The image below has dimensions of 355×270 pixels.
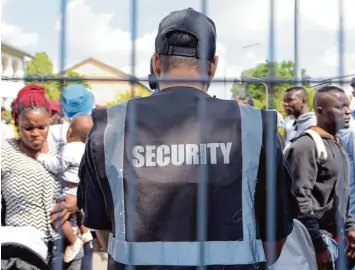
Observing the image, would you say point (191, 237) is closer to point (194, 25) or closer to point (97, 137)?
Result: point (97, 137)

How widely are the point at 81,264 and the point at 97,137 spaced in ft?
6.06

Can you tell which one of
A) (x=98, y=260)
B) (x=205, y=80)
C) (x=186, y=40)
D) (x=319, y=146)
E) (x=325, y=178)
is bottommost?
(x=98, y=260)

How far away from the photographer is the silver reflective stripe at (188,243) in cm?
165

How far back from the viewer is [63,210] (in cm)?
312

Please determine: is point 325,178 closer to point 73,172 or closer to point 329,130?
point 329,130

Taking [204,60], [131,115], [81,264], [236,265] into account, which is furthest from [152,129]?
[81,264]

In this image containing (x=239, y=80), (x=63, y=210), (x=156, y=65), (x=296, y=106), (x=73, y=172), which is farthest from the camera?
(x=296, y=106)

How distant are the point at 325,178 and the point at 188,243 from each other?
1.65 m

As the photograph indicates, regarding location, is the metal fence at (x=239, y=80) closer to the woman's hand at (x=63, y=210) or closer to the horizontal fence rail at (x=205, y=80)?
the horizontal fence rail at (x=205, y=80)

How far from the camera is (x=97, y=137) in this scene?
5.61ft

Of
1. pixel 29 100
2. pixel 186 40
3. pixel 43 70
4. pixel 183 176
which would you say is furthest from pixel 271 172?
pixel 29 100

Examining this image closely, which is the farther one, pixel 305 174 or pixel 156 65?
pixel 305 174

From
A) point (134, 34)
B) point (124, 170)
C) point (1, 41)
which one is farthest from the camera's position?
point (1, 41)

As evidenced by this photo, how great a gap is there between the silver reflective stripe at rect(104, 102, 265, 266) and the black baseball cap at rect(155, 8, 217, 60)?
193 millimetres
